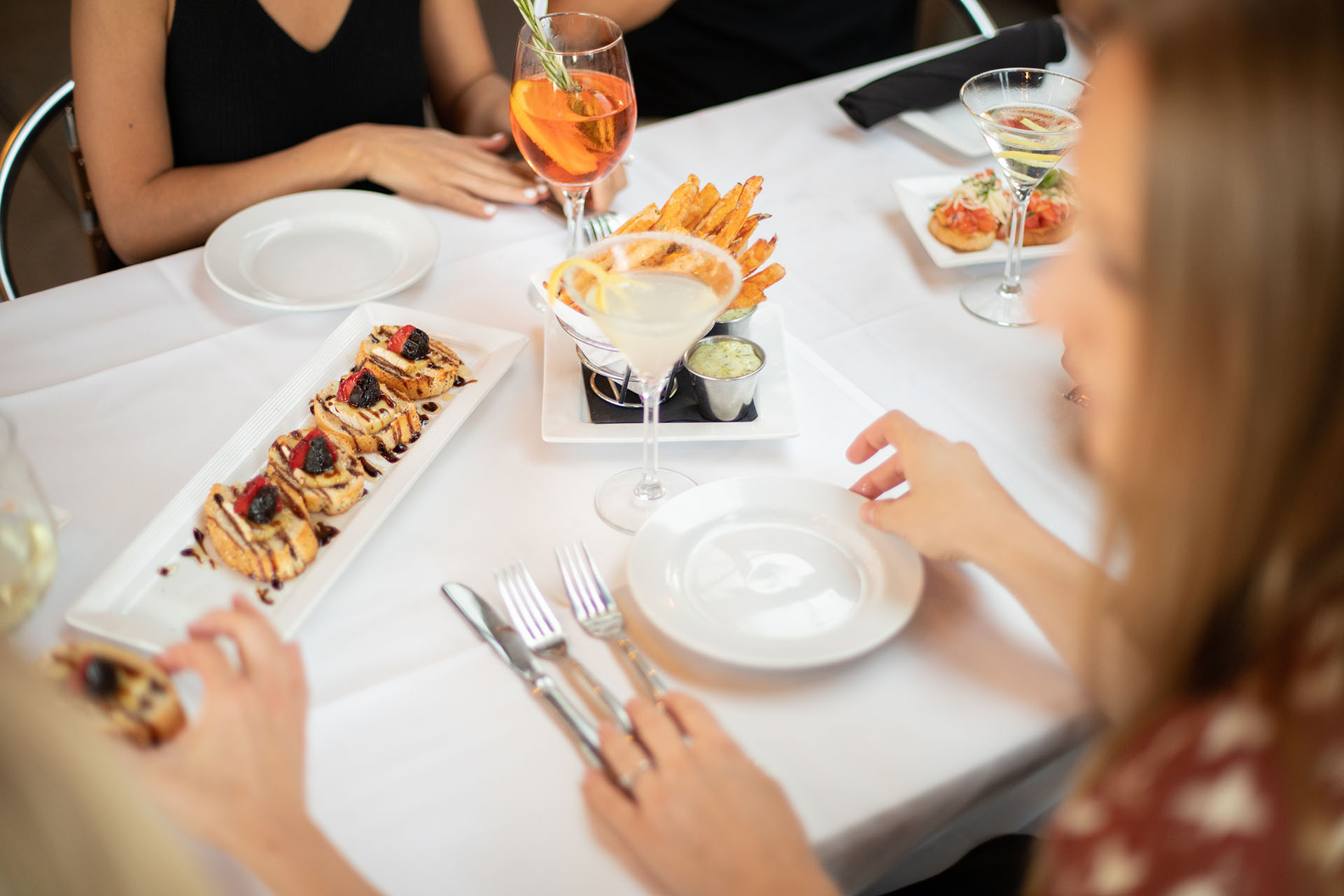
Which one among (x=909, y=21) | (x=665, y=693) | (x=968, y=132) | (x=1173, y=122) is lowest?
(x=909, y=21)

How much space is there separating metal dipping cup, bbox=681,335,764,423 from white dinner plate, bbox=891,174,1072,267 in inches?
18.9

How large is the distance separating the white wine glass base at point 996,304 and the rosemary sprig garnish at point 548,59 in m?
0.67

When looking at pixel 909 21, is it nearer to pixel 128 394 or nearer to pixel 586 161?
pixel 586 161

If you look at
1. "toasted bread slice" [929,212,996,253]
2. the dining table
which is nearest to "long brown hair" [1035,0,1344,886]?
the dining table

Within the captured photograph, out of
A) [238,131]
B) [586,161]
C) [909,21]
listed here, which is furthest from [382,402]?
[909,21]

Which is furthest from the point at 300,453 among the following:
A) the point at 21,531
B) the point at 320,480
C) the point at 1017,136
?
the point at 1017,136

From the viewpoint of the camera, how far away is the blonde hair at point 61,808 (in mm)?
450

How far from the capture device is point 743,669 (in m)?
0.89

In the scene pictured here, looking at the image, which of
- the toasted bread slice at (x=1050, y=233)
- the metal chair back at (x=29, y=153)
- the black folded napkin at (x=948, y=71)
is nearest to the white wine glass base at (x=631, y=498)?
the toasted bread slice at (x=1050, y=233)

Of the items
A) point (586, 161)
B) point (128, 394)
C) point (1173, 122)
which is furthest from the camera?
point (586, 161)

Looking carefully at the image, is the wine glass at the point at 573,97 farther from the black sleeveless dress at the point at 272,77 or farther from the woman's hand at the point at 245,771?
the woman's hand at the point at 245,771

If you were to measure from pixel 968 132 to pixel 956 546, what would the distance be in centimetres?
117

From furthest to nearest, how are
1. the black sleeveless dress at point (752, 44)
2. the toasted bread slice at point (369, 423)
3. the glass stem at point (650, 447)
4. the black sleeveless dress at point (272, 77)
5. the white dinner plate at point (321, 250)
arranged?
the black sleeveless dress at point (752, 44) < the black sleeveless dress at point (272, 77) < the white dinner plate at point (321, 250) < the toasted bread slice at point (369, 423) < the glass stem at point (650, 447)

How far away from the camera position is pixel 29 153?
177cm
